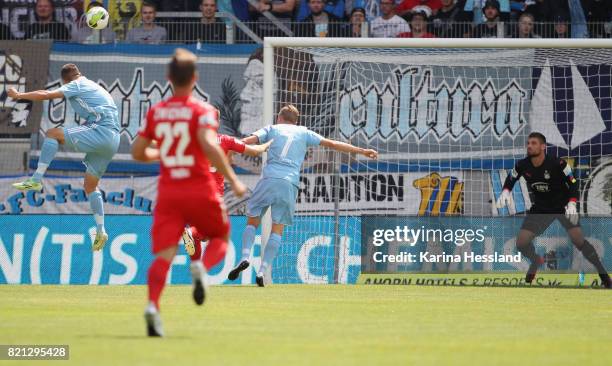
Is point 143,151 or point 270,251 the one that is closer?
point 143,151

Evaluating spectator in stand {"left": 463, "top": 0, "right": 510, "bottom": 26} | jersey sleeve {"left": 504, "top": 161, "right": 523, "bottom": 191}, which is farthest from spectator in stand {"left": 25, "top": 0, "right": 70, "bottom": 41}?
jersey sleeve {"left": 504, "top": 161, "right": 523, "bottom": 191}

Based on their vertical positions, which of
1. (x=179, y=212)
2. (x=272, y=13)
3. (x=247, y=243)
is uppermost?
(x=272, y=13)

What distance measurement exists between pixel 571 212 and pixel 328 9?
7.69m

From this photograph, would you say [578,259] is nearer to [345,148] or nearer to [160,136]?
[345,148]

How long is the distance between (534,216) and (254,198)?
4419 mm

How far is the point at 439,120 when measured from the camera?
70.6 ft

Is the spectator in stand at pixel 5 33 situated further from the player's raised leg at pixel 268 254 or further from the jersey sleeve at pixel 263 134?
the player's raised leg at pixel 268 254

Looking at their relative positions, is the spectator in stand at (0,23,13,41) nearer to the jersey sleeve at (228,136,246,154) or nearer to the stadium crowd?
the stadium crowd

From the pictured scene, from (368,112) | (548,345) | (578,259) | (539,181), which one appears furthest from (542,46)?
(548,345)

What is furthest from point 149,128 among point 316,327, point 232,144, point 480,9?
point 480,9

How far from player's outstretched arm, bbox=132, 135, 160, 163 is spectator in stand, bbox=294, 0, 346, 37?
1268 cm

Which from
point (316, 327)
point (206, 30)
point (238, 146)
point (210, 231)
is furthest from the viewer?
point (206, 30)

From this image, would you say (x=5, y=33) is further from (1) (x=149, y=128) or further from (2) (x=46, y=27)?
(1) (x=149, y=128)

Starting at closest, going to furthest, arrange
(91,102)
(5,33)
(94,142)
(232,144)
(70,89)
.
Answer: (232,144) < (70,89) < (91,102) < (94,142) < (5,33)
